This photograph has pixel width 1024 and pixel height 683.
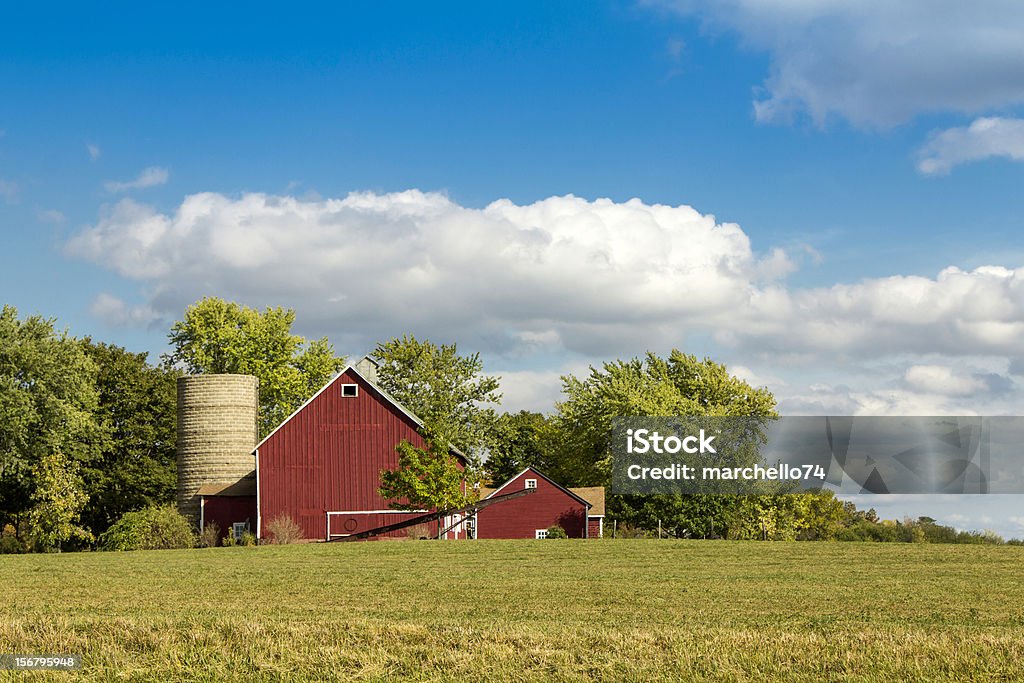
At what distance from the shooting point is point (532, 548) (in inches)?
1570

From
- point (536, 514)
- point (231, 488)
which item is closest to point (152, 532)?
point (231, 488)

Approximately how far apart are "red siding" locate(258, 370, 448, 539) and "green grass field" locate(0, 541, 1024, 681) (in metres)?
16.4

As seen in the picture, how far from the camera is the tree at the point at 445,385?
76.9 m

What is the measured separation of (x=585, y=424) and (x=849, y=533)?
3134 centimetres

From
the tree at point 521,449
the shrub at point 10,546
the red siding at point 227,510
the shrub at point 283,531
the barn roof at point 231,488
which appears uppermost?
the tree at point 521,449

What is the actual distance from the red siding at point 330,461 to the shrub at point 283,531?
2022mm

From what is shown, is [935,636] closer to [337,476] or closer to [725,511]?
[337,476]

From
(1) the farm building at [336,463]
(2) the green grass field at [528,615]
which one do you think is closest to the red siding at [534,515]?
(1) the farm building at [336,463]

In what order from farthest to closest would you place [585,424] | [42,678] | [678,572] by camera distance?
[585,424]
[678,572]
[42,678]

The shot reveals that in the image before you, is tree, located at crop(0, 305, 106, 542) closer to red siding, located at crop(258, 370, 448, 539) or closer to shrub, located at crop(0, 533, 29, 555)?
shrub, located at crop(0, 533, 29, 555)

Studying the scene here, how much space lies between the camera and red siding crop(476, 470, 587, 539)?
206 feet

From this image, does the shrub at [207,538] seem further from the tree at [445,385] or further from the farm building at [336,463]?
the tree at [445,385]

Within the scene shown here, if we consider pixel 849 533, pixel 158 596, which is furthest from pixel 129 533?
pixel 849 533

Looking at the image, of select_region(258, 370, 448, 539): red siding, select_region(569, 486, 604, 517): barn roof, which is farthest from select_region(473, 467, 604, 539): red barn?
select_region(258, 370, 448, 539): red siding
